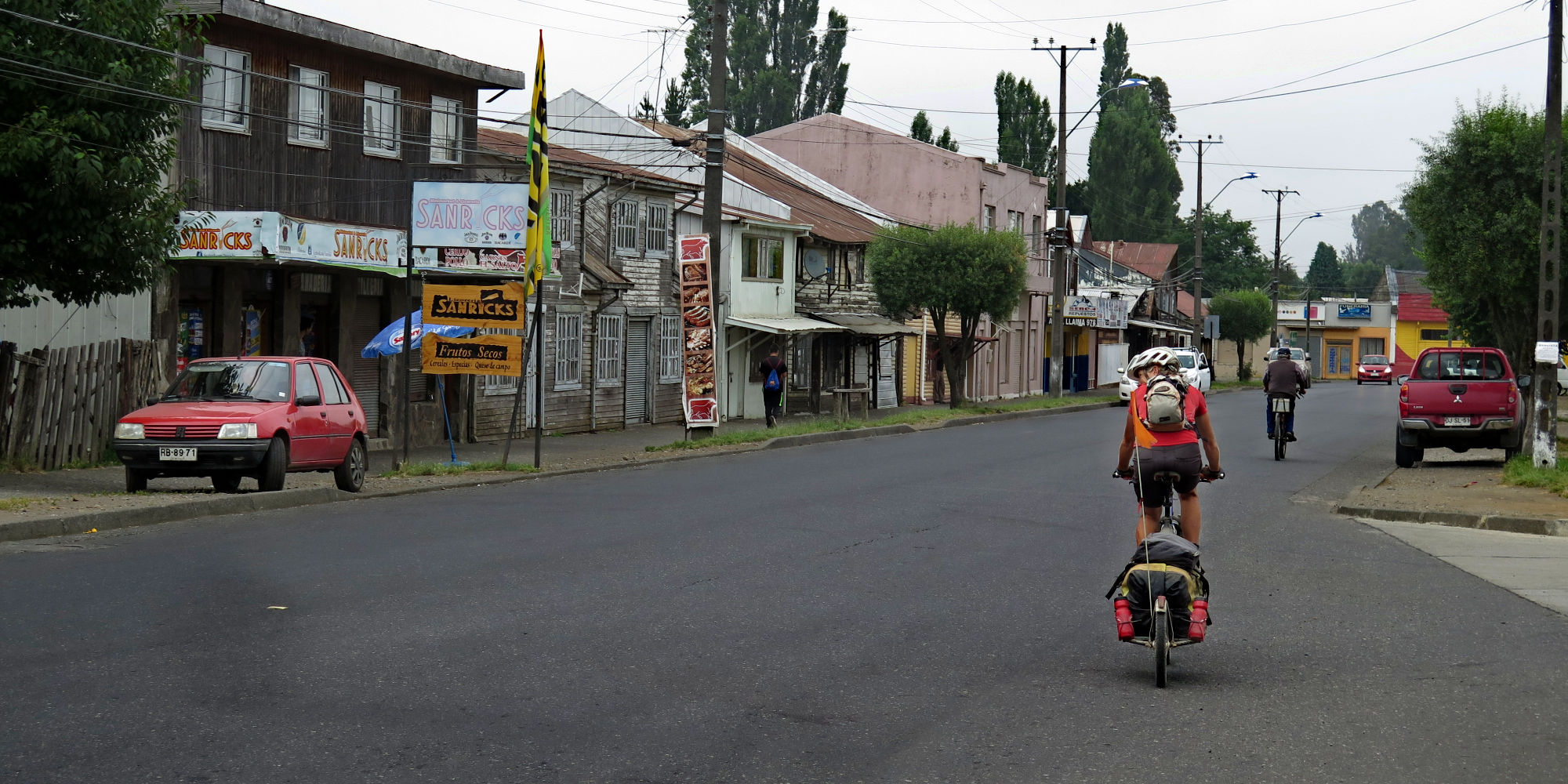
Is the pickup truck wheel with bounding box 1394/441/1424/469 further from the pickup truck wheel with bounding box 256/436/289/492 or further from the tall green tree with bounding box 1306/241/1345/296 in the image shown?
the tall green tree with bounding box 1306/241/1345/296

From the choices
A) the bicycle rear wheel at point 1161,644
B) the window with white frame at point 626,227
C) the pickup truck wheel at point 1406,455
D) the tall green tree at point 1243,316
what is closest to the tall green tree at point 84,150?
the bicycle rear wheel at point 1161,644

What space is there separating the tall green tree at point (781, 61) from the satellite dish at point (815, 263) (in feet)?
117

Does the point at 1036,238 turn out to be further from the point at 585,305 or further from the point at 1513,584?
the point at 1513,584

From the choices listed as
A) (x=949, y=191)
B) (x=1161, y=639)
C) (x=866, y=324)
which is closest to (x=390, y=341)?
(x=1161, y=639)

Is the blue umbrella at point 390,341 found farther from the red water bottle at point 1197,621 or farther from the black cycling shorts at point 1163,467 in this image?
the red water bottle at point 1197,621

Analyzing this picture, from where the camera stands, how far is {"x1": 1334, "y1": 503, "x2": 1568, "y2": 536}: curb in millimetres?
14695

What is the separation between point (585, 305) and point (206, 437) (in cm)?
1609

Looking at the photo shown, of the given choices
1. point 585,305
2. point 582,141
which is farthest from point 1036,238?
point 585,305

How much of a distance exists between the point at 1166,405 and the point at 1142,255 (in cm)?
8582

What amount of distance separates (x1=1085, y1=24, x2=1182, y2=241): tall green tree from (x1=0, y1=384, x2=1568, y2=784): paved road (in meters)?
82.2

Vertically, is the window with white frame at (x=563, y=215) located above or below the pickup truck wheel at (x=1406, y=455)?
above

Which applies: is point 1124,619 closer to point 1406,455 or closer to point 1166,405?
point 1166,405

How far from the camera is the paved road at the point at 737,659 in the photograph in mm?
5766

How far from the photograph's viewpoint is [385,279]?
26531 mm
